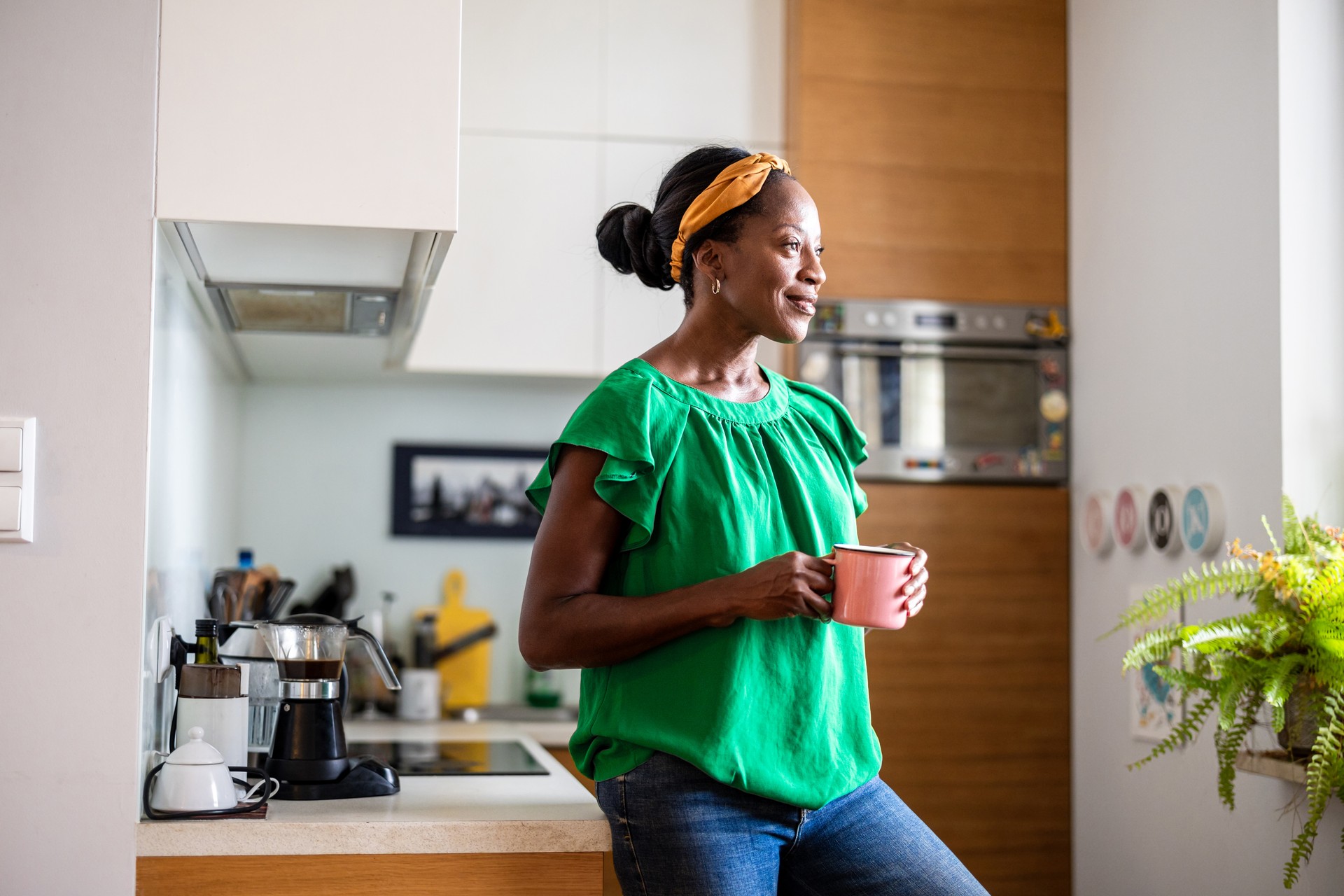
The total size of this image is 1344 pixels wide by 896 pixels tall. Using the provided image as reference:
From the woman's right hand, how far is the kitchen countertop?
411 millimetres

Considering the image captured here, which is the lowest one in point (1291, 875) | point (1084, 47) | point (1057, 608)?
point (1291, 875)

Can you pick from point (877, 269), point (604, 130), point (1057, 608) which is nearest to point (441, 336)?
point (604, 130)

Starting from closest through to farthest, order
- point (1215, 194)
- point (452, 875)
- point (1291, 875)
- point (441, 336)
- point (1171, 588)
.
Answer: point (452, 875) < point (1291, 875) < point (1171, 588) < point (1215, 194) < point (441, 336)

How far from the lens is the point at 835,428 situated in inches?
55.2

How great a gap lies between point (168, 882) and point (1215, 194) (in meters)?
2.09

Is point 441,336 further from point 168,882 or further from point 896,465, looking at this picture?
point 168,882

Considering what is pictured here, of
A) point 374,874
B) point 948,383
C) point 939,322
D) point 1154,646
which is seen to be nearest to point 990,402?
point 948,383

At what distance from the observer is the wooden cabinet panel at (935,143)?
2807 mm

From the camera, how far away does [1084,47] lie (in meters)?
2.85

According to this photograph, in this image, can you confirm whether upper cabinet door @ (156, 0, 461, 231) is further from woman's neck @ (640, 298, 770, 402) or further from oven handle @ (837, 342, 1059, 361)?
oven handle @ (837, 342, 1059, 361)

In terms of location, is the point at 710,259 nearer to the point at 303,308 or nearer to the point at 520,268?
the point at 303,308

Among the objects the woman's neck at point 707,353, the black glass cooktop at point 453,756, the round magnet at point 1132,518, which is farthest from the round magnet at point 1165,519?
the woman's neck at point 707,353

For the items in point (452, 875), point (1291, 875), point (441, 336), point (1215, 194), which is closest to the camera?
point (452, 875)

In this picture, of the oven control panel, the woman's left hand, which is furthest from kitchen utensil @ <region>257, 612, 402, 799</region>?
the oven control panel
